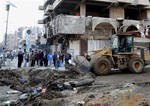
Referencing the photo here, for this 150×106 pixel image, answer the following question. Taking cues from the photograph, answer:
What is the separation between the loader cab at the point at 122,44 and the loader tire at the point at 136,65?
0.71m

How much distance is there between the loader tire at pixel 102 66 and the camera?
54.0ft

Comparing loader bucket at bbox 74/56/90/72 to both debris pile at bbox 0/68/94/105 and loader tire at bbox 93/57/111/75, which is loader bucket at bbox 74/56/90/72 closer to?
loader tire at bbox 93/57/111/75

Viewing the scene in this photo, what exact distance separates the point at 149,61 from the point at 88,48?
1243 cm

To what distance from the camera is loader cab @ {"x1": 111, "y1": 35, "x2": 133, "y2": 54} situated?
1736cm

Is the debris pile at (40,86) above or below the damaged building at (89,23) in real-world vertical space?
below

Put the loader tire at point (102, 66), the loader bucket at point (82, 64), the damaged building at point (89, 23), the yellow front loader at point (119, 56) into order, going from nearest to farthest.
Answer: the loader bucket at point (82, 64) < the loader tire at point (102, 66) < the yellow front loader at point (119, 56) < the damaged building at point (89, 23)

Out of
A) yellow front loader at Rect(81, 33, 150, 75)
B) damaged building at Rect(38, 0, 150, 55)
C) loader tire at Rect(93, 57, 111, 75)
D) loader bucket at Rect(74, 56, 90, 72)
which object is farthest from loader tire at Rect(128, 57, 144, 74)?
damaged building at Rect(38, 0, 150, 55)

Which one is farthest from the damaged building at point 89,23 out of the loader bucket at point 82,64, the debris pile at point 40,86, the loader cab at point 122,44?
the debris pile at point 40,86

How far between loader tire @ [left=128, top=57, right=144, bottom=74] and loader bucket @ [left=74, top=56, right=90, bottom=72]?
305 cm

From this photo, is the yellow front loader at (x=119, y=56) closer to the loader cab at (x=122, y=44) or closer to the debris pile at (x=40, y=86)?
the loader cab at (x=122, y=44)

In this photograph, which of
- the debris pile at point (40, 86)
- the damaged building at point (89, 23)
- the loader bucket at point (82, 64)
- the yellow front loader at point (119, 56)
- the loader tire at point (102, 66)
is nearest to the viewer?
the debris pile at point (40, 86)

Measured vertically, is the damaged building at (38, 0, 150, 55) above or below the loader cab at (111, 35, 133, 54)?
above

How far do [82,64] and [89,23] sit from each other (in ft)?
45.5

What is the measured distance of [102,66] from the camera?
1677 centimetres
